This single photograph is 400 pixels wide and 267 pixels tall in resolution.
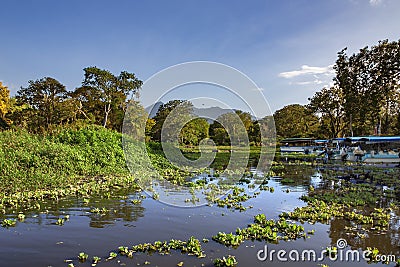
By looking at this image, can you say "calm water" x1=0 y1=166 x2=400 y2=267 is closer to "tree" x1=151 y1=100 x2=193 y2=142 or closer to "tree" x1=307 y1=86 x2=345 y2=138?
"tree" x1=151 y1=100 x2=193 y2=142

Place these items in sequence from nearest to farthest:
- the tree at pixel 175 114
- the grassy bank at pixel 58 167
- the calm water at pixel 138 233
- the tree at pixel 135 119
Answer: the calm water at pixel 138 233
the grassy bank at pixel 58 167
the tree at pixel 175 114
the tree at pixel 135 119

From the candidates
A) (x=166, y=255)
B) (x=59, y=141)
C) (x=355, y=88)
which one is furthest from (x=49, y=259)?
(x=355, y=88)

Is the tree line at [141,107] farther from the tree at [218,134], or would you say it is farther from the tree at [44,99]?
the tree at [218,134]

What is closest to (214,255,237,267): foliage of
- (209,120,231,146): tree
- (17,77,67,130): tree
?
(17,77,67,130): tree

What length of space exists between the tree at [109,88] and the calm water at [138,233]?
3210 centimetres

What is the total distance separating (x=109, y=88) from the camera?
4206 centimetres

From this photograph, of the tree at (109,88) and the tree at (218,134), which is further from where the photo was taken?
the tree at (218,134)

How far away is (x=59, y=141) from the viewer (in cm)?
1806

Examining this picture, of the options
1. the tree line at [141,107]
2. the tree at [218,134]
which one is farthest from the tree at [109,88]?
the tree at [218,134]

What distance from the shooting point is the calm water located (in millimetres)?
6320

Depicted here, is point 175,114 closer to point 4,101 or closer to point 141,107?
point 141,107

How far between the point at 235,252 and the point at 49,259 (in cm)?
390

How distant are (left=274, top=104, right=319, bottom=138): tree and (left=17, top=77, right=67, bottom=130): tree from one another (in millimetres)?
41638

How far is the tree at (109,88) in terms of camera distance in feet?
134
